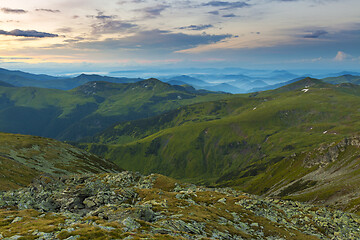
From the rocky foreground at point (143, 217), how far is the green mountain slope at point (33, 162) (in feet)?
28.5

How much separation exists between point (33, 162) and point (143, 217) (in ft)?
309

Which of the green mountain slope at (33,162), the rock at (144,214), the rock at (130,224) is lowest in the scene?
the green mountain slope at (33,162)

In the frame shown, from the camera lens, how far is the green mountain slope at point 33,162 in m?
80.1

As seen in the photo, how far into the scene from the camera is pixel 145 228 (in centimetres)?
3541

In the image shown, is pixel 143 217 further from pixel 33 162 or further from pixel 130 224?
pixel 33 162

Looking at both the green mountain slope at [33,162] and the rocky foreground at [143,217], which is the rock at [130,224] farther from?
the green mountain slope at [33,162]

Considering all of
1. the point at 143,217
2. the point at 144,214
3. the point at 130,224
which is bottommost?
the point at 143,217

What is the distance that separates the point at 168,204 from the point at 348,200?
135m

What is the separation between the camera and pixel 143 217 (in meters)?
42.6

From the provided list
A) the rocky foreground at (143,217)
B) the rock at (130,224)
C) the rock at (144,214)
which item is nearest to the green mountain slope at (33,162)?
the rocky foreground at (143,217)

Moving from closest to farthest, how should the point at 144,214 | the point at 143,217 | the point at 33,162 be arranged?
the point at 143,217 < the point at 144,214 < the point at 33,162

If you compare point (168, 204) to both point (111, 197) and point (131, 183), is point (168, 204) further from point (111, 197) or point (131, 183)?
point (131, 183)

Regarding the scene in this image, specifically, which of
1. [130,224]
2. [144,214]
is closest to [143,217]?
[144,214]

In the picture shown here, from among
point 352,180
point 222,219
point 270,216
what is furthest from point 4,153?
point 352,180
